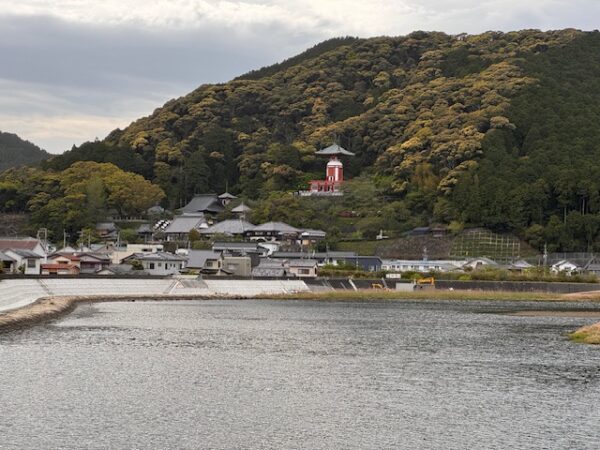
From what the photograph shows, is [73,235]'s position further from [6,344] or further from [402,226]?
[6,344]

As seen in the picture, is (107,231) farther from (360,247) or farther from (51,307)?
(51,307)

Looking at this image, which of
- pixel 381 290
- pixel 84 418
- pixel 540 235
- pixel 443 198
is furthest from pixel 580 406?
pixel 443 198

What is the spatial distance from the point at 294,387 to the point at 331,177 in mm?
68998

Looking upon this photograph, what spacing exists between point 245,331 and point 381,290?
2625 centimetres

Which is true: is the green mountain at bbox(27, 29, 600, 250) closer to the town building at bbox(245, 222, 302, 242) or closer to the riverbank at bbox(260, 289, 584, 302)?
the town building at bbox(245, 222, 302, 242)

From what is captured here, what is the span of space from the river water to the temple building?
168 ft

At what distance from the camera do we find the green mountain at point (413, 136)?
7044 cm

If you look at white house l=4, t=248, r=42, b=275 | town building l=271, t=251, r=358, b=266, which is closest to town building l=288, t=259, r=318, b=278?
town building l=271, t=251, r=358, b=266

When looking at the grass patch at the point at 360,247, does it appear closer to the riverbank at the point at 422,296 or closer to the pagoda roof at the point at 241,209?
the pagoda roof at the point at 241,209

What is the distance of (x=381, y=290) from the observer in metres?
55.8

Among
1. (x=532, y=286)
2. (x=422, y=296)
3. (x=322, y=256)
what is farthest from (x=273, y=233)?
(x=532, y=286)

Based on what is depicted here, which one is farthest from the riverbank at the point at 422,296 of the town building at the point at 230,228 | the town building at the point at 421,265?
the town building at the point at 230,228

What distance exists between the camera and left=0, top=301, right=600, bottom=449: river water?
1439 cm

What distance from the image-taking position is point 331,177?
87312mm
